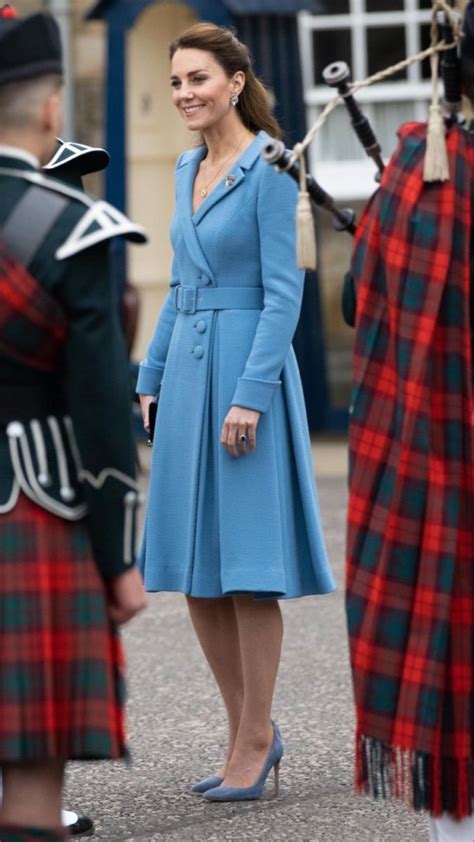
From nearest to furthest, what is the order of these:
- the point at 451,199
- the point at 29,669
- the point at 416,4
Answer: the point at 29,669 < the point at 451,199 < the point at 416,4

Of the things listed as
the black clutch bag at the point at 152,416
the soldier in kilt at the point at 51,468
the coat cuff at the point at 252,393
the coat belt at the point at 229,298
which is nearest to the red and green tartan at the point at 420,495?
the soldier in kilt at the point at 51,468

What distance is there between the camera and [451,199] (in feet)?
10.9

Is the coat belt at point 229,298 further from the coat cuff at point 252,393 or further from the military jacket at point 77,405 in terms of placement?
the military jacket at point 77,405

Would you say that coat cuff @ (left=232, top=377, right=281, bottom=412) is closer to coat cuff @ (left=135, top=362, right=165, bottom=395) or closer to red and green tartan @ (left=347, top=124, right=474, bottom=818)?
coat cuff @ (left=135, top=362, right=165, bottom=395)

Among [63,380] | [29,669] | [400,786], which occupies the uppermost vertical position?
[63,380]

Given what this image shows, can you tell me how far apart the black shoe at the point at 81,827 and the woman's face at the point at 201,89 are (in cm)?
165

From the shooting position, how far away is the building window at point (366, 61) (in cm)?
1196

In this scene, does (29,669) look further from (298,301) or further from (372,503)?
(298,301)

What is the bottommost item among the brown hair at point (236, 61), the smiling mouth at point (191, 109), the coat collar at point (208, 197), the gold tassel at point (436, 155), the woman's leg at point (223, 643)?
the woman's leg at point (223, 643)

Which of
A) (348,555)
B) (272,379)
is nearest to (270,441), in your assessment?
(272,379)

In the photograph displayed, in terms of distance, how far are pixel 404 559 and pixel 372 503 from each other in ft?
0.41

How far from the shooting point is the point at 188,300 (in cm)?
454

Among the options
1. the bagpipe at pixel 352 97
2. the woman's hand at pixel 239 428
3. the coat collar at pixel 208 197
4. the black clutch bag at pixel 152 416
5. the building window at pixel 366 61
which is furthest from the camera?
the building window at pixel 366 61

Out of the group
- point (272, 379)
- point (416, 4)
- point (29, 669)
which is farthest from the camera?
point (416, 4)
